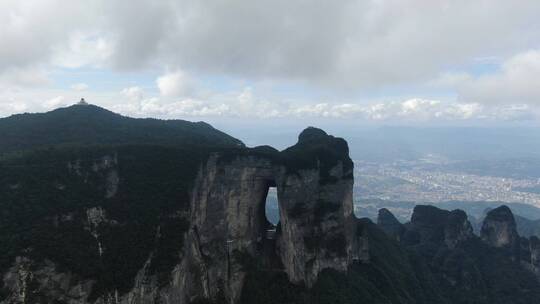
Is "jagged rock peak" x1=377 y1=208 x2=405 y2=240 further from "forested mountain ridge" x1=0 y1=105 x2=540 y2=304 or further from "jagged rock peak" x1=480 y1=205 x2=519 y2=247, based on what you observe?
"forested mountain ridge" x1=0 y1=105 x2=540 y2=304

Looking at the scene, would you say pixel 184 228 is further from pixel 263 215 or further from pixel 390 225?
pixel 390 225

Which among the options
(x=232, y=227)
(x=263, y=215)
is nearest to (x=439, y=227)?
(x=263, y=215)

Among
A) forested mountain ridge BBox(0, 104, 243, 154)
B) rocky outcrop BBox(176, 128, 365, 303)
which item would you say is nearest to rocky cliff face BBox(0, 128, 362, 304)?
rocky outcrop BBox(176, 128, 365, 303)

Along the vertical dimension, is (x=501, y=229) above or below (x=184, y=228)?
below

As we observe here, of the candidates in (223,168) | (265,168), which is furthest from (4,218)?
(265,168)

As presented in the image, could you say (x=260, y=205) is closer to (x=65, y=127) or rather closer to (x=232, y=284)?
(x=232, y=284)
